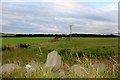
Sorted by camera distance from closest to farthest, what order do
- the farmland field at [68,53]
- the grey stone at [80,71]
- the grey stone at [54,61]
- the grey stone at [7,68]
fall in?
1. the grey stone at [80,71]
2. the grey stone at [7,68]
3. the grey stone at [54,61]
4. the farmland field at [68,53]

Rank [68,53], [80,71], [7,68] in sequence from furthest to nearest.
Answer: [68,53], [7,68], [80,71]

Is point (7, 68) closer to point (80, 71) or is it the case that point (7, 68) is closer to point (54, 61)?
point (54, 61)

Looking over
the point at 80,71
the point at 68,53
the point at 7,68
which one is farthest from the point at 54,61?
the point at 68,53

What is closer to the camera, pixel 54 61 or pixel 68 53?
pixel 54 61

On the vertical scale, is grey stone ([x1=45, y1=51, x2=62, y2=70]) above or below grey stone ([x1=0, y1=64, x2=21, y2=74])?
above

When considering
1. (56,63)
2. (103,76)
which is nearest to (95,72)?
(103,76)

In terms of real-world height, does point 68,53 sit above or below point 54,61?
below

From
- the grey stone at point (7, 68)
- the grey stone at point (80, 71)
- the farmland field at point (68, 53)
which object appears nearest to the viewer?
the grey stone at point (80, 71)

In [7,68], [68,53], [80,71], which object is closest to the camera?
[80,71]

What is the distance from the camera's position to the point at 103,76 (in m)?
5.72

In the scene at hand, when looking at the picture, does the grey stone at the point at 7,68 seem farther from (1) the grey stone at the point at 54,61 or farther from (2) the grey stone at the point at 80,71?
(2) the grey stone at the point at 80,71

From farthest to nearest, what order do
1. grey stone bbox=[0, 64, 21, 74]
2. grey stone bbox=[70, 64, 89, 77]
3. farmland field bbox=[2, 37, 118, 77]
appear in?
farmland field bbox=[2, 37, 118, 77] → grey stone bbox=[0, 64, 21, 74] → grey stone bbox=[70, 64, 89, 77]

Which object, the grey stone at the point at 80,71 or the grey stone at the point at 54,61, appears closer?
the grey stone at the point at 80,71

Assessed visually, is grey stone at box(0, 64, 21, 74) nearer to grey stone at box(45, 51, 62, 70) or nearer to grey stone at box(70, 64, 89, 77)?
grey stone at box(45, 51, 62, 70)
